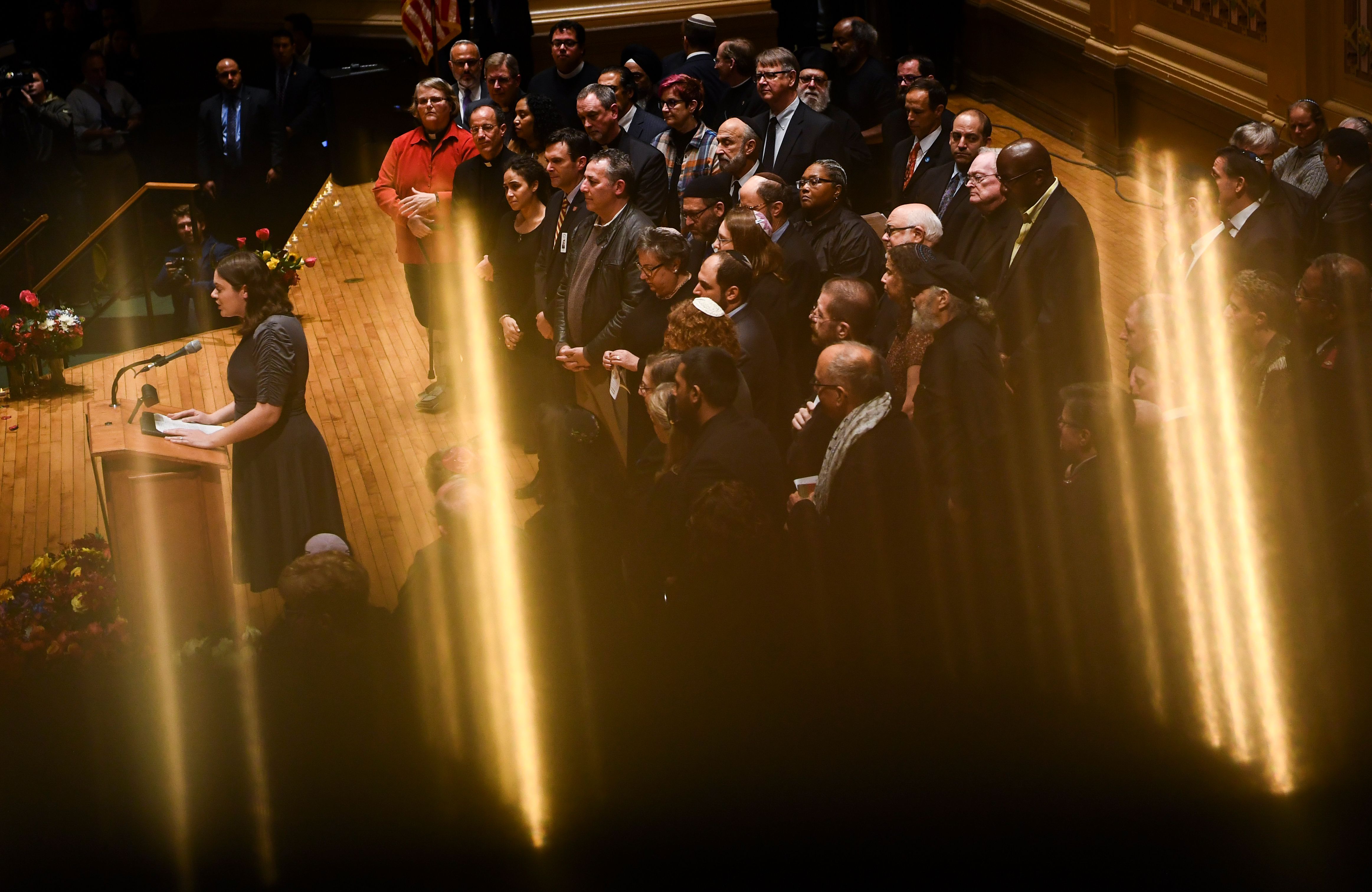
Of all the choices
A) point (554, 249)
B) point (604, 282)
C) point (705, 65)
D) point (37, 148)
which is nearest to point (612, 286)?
point (604, 282)

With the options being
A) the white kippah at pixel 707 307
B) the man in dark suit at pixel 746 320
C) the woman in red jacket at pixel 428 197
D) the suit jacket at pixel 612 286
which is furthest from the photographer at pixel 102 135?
the white kippah at pixel 707 307

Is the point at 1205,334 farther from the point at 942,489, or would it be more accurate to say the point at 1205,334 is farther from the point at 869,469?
the point at 869,469

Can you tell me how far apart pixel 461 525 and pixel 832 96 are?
5.05 m

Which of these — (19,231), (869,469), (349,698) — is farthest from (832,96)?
(19,231)

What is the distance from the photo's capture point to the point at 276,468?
168 inches

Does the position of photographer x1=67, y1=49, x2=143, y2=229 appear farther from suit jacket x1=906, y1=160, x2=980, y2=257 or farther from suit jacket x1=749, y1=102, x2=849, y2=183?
suit jacket x1=906, y1=160, x2=980, y2=257

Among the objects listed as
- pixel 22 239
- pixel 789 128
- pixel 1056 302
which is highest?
pixel 22 239

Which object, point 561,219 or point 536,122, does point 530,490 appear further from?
point 536,122

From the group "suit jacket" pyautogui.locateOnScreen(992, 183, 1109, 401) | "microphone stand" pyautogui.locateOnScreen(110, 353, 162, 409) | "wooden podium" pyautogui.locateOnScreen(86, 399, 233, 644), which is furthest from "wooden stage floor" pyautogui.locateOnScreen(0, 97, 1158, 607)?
"suit jacket" pyautogui.locateOnScreen(992, 183, 1109, 401)

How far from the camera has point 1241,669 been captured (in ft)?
11.3

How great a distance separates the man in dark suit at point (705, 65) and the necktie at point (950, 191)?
86.4 inches

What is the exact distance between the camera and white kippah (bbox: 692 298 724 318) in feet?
13.4

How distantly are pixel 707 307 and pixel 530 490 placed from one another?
1.64 metres

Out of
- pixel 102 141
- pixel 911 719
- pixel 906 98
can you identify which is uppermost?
pixel 102 141
